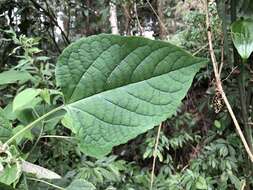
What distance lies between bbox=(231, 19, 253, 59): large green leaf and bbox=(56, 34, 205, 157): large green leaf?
0.56 meters

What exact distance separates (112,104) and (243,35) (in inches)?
23.6

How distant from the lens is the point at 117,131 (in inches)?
12.9

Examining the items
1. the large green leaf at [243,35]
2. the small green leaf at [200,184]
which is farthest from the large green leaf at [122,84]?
the small green leaf at [200,184]

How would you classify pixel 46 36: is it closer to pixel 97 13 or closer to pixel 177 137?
pixel 97 13

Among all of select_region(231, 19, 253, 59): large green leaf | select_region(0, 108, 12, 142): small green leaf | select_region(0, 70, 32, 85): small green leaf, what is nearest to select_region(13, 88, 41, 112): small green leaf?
select_region(0, 108, 12, 142): small green leaf

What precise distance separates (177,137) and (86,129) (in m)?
1.23

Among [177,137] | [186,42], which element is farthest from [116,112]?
[186,42]

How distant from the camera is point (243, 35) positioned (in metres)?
0.85

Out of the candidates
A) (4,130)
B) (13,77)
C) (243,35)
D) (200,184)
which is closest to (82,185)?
(4,130)

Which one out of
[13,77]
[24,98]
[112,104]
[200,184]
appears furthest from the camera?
[200,184]

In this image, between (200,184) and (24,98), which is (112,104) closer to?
(24,98)

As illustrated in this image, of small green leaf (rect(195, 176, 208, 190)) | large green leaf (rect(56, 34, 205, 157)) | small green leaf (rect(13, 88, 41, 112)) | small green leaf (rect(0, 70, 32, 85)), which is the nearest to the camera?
large green leaf (rect(56, 34, 205, 157))

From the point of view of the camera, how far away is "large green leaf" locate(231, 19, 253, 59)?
2.75 ft

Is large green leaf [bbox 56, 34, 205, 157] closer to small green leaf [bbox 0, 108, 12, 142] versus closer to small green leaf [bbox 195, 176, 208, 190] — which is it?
small green leaf [bbox 0, 108, 12, 142]
